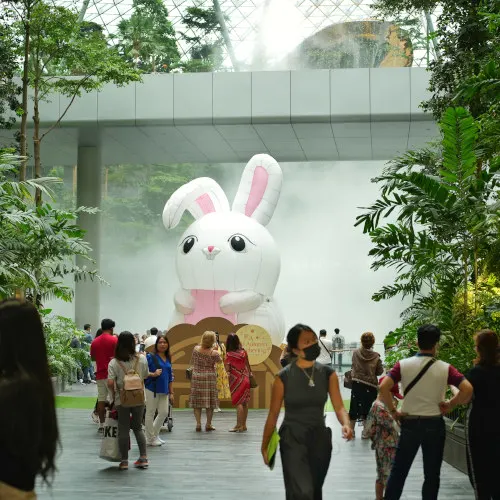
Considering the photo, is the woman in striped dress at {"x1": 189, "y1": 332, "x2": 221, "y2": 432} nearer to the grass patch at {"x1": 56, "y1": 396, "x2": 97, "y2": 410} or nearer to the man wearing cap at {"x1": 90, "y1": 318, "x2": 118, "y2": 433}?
the man wearing cap at {"x1": 90, "y1": 318, "x2": 118, "y2": 433}

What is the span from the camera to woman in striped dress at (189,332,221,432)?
1358 cm

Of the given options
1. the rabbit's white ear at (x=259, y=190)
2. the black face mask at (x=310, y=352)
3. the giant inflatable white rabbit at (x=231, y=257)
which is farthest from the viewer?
the rabbit's white ear at (x=259, y=190)

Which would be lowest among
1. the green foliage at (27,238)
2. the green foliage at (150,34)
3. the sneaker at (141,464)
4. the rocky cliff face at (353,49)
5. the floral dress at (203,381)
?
the sneaker at (141,464)

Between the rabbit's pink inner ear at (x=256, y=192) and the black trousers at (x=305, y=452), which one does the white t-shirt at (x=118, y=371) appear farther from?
the rabbit's pink inner ear at (x=256, y=192)

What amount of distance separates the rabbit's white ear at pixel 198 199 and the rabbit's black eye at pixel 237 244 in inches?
42.7

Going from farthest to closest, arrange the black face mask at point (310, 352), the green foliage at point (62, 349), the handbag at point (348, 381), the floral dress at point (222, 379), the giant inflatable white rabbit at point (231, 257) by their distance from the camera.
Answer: the green foliage at point (62, 349) < the giant inflatable white rabbit at point (231, 257) < the floral dress at point (222, 379) < the handbag at point (348, 381) < the black face mask at point (310, 352)

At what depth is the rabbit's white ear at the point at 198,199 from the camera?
1828cm

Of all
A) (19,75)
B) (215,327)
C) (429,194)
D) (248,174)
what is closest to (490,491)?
(429,194)

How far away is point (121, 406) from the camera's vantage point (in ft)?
31.6

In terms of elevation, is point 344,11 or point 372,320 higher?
point 344,11

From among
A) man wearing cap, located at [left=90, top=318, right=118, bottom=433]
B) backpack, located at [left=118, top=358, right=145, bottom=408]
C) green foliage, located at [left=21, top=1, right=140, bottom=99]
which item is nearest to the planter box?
backpack, located at [left=118, top=358, right=145, bottom=408]

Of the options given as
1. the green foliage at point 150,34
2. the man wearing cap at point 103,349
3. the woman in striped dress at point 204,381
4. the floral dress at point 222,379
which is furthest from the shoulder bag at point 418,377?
Result: the green foliage at point 150,34

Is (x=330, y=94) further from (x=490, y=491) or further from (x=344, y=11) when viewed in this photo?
(x=344, y=11)

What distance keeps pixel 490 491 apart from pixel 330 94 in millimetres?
19226
